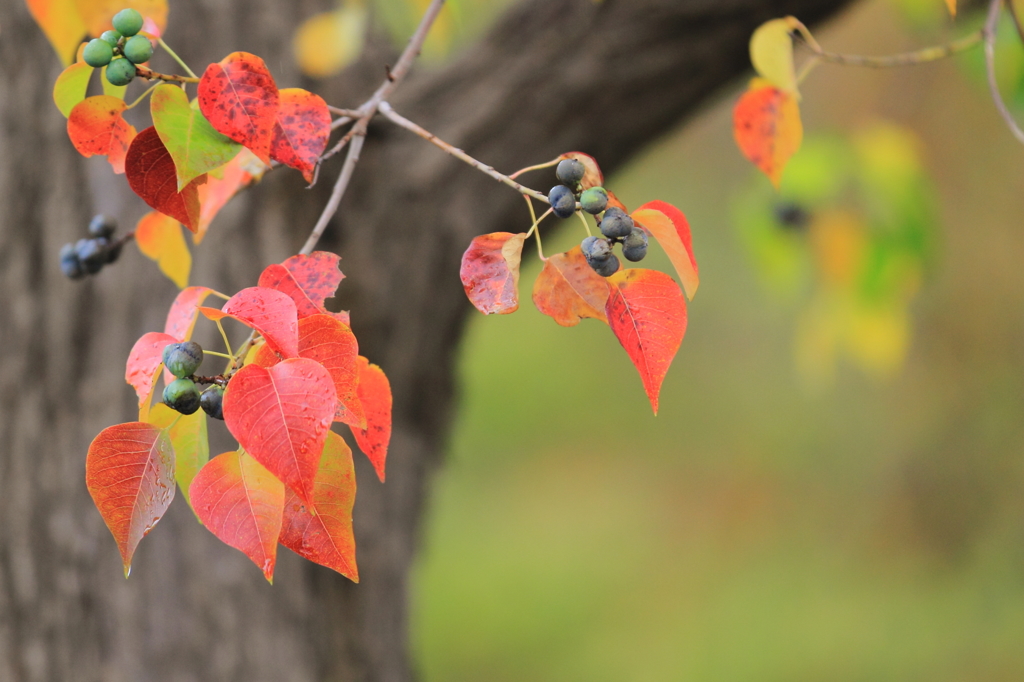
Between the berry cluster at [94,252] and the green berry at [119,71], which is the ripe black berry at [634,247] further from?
the berry cluster at [94,252]

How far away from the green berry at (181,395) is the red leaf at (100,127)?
151mm

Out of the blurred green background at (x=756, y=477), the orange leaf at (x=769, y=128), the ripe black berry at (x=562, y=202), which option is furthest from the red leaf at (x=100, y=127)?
the blurred green background at (x=756, y=477)

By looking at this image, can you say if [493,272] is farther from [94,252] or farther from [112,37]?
[94,252]

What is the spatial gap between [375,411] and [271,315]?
93 mm

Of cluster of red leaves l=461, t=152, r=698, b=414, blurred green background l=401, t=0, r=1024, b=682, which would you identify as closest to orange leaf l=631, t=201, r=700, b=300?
cluster of red leaves l=461, t=152, r=698, b=414

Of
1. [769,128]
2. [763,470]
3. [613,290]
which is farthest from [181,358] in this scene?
[763,470]

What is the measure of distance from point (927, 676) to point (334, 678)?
201 cm

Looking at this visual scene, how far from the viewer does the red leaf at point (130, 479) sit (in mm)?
366

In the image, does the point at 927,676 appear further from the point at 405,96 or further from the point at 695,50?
the point at 405,96

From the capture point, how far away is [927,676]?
229cm

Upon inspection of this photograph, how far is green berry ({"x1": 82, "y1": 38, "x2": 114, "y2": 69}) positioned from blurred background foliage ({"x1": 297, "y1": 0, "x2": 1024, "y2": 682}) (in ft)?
3.95

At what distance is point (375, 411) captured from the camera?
0.41m

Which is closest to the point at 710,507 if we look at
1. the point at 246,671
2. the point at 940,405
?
the point at 940,405

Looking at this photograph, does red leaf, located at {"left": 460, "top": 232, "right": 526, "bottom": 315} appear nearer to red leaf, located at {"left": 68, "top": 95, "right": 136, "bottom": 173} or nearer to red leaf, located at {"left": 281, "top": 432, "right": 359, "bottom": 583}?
red leaf, located at {"left": 281, "top": 432, "right": 359, "bottom": 583}
